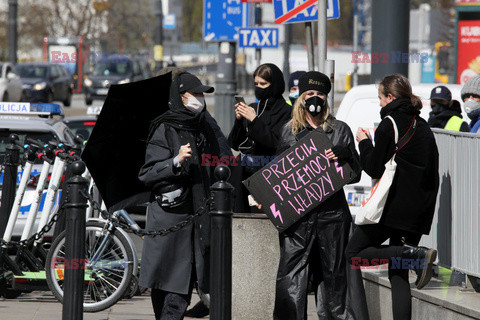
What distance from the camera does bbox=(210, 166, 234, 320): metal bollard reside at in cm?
530

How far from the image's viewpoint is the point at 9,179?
26.0 feet

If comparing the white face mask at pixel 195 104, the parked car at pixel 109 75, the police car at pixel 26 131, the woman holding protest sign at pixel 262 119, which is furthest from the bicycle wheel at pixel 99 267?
the parked car at pixel 109 75

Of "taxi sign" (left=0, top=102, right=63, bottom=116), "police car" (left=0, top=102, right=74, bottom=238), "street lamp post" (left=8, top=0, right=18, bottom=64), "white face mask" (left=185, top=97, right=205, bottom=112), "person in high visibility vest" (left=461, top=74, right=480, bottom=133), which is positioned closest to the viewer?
"white face mask" (left=185, top=97, right=205, bottom=112)

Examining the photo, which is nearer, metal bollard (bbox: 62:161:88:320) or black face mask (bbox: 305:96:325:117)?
metal bollard (bbox: 62:161:88:320)

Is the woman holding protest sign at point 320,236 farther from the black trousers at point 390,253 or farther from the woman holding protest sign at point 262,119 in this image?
the woman holding protest sign at point 262,119

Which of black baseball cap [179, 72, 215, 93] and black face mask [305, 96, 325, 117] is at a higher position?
black baseball cap [179, 72, 215, 93]

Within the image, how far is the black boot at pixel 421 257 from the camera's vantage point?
5.70 meters

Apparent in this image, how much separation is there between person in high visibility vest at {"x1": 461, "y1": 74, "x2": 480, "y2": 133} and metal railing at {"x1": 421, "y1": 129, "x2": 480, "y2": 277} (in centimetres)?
97

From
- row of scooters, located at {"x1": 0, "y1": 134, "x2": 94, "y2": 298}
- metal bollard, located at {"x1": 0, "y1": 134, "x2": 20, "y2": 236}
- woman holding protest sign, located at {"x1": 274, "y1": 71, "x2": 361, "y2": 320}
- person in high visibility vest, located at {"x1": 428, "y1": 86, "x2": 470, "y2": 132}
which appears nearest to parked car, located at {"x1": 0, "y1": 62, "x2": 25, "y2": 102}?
metal bollard, located at {"x1": 0, "y1": 134, "x2": 20, "y2": 236}

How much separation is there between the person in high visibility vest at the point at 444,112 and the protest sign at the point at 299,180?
285 centimetres

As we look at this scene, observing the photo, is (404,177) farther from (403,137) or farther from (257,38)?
(257,38)

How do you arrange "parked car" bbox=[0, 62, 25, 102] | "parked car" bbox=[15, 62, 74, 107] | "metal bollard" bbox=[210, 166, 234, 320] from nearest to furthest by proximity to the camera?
"metal bollard" bbox=[210, 166, 234, 320]
"parked car" bbox=[0, 62, 25, 102]
"parked car" bbox=[15, 62, 74, 107]

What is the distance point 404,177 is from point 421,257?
0.50 m

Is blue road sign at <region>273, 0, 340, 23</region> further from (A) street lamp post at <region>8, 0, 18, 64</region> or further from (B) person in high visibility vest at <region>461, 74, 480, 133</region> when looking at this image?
(A) street lamp post at <region>8, 0, 18, 64</region>
